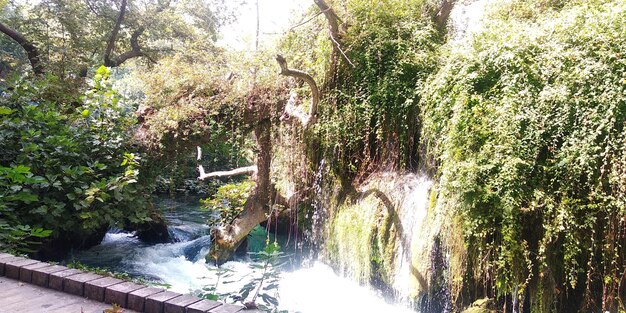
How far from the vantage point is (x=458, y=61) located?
192 inches

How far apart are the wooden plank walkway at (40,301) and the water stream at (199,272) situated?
52.3 inches

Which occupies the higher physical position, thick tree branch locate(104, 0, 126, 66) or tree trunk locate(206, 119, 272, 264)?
thick tree branch locate(104, 0, 126, 66)

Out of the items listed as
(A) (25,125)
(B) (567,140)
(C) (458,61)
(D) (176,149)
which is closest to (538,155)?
(B) (567,140)

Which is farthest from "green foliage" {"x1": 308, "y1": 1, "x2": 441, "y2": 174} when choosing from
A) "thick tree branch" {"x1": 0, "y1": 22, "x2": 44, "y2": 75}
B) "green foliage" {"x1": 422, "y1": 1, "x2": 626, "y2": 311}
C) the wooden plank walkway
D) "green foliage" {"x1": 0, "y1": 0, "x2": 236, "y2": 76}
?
"thick tree branch" {"x1": 0, "y1": 22, "x2": 44, "y2": 75}

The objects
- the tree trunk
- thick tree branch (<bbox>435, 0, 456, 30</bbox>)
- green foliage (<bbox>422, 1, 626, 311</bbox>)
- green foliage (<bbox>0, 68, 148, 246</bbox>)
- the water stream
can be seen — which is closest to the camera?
green foliage (<bbox>422, 1, 626, 311</bbox>)

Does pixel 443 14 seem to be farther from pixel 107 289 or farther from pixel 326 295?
pixel 107 289

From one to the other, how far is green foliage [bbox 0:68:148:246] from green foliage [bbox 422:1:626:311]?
4.60 m

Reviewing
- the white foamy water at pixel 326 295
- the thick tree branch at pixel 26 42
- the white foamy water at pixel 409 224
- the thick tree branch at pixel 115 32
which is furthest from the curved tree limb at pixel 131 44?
the white foamy water at pixel 409 224

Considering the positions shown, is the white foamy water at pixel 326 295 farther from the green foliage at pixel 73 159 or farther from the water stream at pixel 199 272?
the green foliage at pixel 73 159

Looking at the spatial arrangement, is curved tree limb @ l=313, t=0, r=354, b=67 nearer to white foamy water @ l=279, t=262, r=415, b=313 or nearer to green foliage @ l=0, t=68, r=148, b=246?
white foamy water @ l=279, t=262, r=415, b=313

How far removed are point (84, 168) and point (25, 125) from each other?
1.27 meters

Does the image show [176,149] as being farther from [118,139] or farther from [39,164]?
[39,164]

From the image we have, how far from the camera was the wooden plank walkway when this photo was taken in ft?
8.58

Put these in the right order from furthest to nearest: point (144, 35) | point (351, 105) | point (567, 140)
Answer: point (144, 35) → point (351, 105) → point (567, 140)
